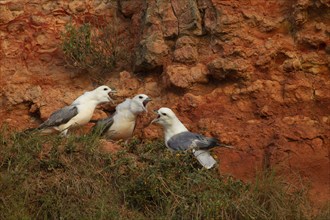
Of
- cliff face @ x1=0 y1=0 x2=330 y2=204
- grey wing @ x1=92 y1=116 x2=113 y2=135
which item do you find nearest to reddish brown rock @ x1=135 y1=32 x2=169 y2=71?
cliff face @ x1=0 y1=0 x2=330 y2=204

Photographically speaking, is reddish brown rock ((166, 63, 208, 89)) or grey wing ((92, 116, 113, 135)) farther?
reddish brown rock ((166, 63, 208, 89))

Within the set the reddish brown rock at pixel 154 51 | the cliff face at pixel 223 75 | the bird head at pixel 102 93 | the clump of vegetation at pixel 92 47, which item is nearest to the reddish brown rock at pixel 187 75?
the cliff face at pixel 223 75

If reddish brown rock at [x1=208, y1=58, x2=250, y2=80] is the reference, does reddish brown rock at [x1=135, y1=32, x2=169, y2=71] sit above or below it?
below

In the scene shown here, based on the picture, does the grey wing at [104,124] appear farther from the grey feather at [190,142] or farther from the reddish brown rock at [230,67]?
the reddish brown rock at [230,67]

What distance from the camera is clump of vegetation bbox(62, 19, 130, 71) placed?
12.5m

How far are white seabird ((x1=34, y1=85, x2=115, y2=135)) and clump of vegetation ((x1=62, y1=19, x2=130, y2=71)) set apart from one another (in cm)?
82

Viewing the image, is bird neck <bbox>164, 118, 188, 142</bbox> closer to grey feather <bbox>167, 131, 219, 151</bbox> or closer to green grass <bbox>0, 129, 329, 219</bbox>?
grey feather <bbox>167, 131, 219, 151</bbox>

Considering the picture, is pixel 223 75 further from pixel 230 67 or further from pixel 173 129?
pixel 173 129

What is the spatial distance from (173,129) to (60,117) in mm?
1371

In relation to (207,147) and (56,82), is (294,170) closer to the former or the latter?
(207,147)

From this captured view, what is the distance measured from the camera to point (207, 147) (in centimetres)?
1048

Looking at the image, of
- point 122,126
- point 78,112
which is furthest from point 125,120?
point 78,112

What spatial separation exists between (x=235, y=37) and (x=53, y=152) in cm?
273

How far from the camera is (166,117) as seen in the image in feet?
36.5
